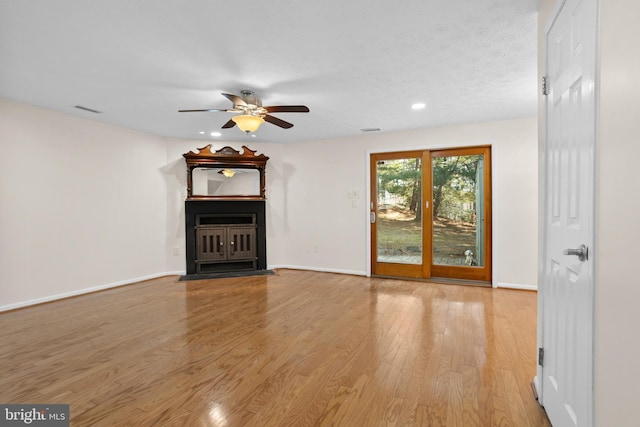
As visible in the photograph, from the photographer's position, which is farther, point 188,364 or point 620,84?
point 188,364

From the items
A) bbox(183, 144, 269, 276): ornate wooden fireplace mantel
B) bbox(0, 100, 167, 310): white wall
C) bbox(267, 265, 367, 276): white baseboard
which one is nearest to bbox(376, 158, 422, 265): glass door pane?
bbox(267, 265, 367, 276): white baseboard

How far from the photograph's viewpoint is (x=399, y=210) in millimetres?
4949

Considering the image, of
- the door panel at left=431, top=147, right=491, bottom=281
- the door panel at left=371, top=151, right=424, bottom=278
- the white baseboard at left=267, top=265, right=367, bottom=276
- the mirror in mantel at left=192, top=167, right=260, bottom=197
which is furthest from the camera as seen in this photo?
the mirror in mantel at left=192, top=167, right=260, bottom=197

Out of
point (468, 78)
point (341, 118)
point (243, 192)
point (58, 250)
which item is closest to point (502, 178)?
point (468, 78)

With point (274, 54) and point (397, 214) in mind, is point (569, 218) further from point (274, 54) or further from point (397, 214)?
point (397, 214)

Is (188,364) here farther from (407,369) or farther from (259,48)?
(259,48)

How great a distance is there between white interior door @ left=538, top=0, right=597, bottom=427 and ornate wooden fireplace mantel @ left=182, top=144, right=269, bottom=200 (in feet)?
14.7

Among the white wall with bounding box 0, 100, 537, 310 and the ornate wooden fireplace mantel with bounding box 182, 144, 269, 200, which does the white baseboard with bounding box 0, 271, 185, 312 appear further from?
the ornate wooden fireplace mantel with bounding box 182, 144, 269, 200

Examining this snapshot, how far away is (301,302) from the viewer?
368 cm

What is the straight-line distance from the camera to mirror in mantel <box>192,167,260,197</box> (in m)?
5.31

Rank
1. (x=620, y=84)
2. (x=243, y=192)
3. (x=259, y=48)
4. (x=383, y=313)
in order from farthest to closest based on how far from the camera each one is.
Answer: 1. (x=243, y=192)
2. (x=383, y=313)
3. (x=259, y=48)
4. (x=620, y=84)

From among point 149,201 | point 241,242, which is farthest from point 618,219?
point 149,201

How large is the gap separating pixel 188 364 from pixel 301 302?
1.66 metres

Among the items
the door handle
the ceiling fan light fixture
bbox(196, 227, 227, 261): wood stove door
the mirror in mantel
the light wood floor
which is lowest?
the light wood floor
